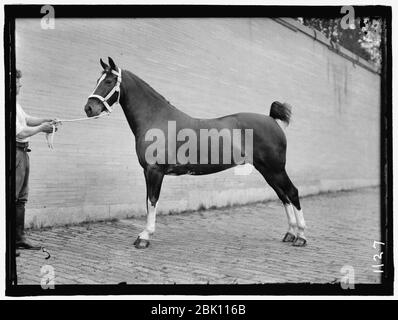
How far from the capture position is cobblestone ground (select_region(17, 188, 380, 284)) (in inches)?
165

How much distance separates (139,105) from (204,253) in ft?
6.14

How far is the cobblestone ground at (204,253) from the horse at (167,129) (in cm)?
35

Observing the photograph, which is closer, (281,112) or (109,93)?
(109,93)

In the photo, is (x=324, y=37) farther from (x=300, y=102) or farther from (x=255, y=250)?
(x=255, y=250)

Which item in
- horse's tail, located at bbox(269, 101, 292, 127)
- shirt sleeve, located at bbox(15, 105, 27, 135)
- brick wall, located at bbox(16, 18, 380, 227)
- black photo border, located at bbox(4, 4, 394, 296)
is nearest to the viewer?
black photo border, located at bbox(4, 4, 394, 296)

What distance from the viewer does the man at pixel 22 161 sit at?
452 cm

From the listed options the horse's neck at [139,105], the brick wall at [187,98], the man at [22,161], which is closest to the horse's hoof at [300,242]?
the brick wall at [187,98]

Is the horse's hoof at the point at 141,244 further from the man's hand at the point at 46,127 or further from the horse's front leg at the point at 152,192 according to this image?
the man's hand at the point at 46,127

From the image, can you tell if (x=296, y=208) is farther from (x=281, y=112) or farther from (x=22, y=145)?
(x=22, y=145)

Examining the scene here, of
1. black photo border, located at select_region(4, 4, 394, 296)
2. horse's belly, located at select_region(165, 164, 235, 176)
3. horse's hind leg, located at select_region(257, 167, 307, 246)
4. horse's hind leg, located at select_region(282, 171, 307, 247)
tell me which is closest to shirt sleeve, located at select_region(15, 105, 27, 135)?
black photo border, located at select_region(4, 4, 394, 296)

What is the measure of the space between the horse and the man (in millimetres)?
600

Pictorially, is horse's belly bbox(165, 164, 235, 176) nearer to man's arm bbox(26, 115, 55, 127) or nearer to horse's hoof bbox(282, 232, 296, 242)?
horse's hoof bbox(282, 232, 296, 242)

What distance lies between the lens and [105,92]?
471 centimetres

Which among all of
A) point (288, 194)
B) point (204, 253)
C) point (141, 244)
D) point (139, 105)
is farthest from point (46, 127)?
point (288, 194)
